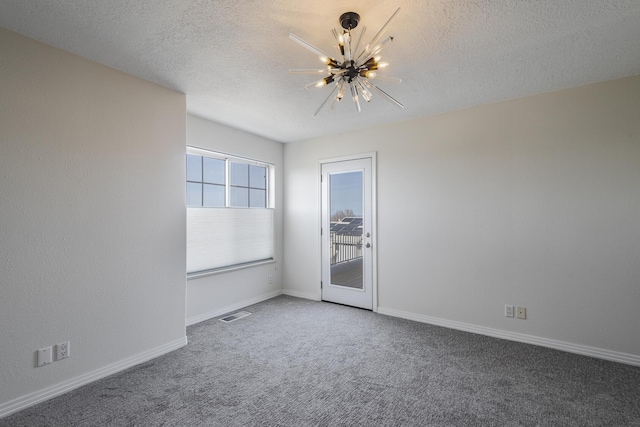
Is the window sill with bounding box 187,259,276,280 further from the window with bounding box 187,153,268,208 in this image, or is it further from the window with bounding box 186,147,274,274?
the window with bounding box 187,153,268,208

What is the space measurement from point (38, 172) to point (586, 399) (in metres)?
4.18

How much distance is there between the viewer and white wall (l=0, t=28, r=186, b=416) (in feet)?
6.66

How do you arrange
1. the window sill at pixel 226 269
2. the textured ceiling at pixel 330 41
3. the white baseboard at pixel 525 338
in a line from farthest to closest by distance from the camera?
the window sill at pixel 226 269 → the white baseboard at pixel 525 338 → the textured ceiling at pixel 330 41

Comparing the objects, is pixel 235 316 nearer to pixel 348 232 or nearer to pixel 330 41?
pixel 348 232

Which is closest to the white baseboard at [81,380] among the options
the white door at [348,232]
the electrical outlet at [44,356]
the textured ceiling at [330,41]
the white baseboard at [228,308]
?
the electrical outlet at [44,356]

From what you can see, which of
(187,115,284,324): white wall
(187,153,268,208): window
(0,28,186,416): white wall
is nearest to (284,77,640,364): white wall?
(187,115,284,324): white wall

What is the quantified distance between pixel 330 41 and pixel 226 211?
2676 millimetres

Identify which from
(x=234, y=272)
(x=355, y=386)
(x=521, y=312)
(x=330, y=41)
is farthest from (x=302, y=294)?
(x=330, y=41)

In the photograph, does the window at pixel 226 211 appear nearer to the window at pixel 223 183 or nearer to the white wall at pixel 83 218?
the window at pixel 223 183

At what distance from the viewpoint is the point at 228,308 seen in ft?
13.2

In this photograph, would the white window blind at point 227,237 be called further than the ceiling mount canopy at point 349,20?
Yes

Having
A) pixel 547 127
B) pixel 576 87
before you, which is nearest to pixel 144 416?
pixel 547 127

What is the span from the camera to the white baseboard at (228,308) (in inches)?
142

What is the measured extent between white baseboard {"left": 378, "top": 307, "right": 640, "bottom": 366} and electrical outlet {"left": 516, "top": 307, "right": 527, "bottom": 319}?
18 cm
